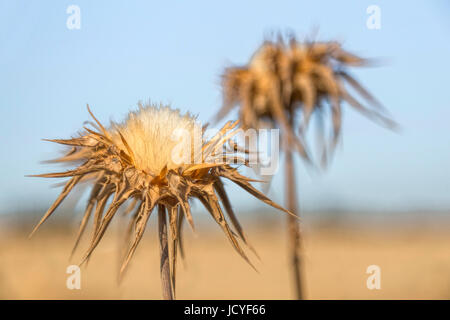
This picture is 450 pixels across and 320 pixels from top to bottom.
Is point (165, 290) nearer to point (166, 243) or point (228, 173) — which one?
point (166, 243)

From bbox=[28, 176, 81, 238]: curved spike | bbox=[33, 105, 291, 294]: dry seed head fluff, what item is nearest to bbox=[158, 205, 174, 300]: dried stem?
bbox=[33, 105, 291, 294]: dry seed head fluff

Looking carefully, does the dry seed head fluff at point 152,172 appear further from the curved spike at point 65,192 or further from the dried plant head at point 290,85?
the dried plant head at point 290,85

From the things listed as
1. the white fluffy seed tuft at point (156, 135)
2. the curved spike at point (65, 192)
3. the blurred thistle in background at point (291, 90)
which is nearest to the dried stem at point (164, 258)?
the white fluffy seed tuft at point (156, 135)

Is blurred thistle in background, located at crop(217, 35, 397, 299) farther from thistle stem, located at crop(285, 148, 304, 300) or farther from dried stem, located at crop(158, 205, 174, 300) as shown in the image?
dried stem, located at crop(158, 205, 174, 300)

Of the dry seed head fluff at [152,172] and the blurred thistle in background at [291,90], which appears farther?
the blurred thistle in background at [291,90]

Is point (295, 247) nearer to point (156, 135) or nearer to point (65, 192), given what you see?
point (156, 135)
